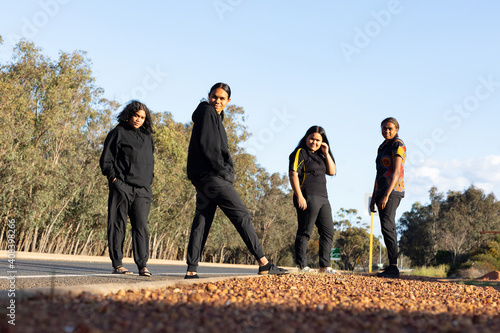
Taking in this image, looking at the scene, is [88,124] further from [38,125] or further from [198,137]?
[198,137]

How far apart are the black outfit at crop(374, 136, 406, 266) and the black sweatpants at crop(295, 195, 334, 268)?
0.78m

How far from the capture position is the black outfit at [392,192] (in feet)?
24.1

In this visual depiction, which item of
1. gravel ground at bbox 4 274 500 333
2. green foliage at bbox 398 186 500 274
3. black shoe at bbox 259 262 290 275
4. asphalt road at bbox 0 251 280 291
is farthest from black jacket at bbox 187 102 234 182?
green foliage at bbox 398 186 500 274

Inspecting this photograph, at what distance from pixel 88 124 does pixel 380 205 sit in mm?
29059

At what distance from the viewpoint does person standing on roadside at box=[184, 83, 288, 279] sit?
5.59 metres

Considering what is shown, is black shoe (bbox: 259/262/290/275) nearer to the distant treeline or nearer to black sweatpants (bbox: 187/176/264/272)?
black sweatpants (bbox: 187/176/264/272)

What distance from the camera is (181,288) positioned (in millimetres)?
4270

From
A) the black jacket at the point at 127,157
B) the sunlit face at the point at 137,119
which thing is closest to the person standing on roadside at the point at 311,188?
the black jacket at the point at 127,157

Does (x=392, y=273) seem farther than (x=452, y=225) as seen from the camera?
No

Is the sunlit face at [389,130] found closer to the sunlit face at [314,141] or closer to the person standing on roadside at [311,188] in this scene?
the person standing on roadside at [311,188]

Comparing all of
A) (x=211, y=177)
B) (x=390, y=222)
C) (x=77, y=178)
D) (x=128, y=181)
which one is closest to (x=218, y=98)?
(x=211, y=177)

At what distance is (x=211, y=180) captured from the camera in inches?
221

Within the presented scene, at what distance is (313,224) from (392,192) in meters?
1.27

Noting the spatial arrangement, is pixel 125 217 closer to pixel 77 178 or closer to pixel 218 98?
pixel 218 98
